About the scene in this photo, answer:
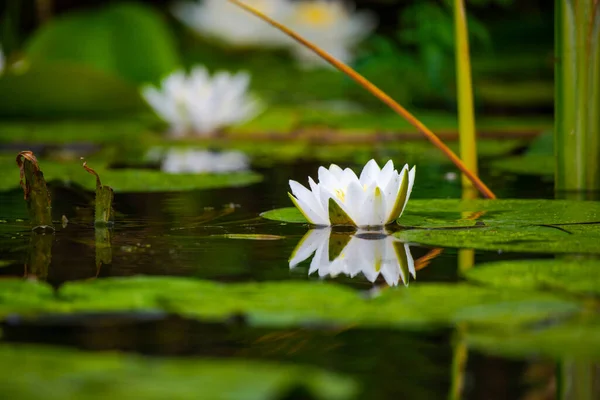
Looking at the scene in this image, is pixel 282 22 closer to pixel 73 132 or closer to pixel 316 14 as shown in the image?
pixel 316 14

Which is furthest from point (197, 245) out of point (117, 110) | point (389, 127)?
point (117, 110)

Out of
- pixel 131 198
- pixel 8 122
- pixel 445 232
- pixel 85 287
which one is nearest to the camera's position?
pixel 85 287

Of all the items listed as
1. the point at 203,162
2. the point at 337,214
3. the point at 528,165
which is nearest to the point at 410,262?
the point at 337,214

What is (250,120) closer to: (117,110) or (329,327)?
(117,110)

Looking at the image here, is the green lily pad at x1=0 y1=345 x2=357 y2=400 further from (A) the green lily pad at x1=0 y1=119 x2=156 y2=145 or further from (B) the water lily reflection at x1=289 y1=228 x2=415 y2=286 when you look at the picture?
(A) the green lily pad at x1=0 y1=119 x2=156 y2=145

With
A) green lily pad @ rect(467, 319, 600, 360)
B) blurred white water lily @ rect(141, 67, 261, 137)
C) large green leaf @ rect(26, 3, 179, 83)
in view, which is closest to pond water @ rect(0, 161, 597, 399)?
green lily pad @ rect(467, 319, 600, 360)
